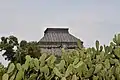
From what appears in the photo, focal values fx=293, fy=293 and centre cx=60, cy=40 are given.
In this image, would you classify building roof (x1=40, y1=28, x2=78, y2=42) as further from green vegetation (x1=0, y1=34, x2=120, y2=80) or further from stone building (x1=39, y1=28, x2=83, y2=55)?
green vegetation (x1=0, y1=34, x2=120, y2=80)

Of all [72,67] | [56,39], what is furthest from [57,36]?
[72,67]

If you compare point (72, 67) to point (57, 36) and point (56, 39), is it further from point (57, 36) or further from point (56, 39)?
point (57, 36)

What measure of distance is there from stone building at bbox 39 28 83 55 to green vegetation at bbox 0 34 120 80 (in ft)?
122

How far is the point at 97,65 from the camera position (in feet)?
10.5

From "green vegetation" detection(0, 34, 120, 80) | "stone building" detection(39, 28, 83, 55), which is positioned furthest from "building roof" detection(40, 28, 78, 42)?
"green vegetation" detection(0, 34, 120, 80)

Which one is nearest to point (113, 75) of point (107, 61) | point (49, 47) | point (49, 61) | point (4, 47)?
point (107, 61)

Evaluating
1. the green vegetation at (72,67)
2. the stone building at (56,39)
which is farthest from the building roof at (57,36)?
the green vegetation at (72,67)

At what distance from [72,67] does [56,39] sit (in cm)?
4164

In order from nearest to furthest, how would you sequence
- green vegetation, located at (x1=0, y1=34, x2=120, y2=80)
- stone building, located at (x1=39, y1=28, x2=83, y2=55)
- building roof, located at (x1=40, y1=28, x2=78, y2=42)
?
green vegetation, located at (x1=0, y1=34, x2=120, y2=80), stone building, located at (x1=39, y1=28, x2=83, y2=55), building roof, located at (x1=40, y1=28, x2=78, y2=42)

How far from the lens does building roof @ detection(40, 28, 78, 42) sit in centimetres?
4438

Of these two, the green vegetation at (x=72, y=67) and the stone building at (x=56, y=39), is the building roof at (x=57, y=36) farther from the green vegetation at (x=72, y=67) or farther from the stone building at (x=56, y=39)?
the green vegetation at (x=72, y=67)

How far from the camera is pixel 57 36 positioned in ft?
150

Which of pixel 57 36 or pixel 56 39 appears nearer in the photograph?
pixel 56 39

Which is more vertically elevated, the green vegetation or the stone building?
the green vegetation
